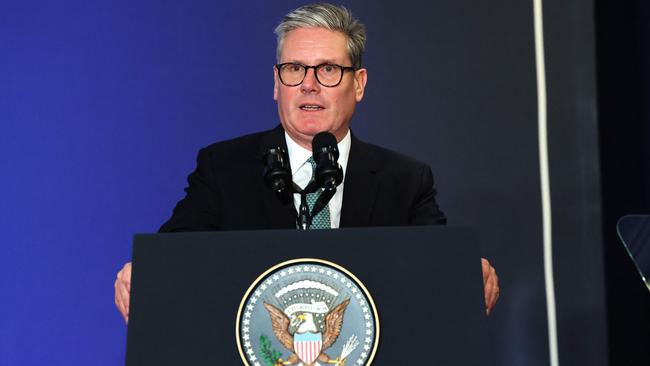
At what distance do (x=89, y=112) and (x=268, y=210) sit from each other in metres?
1.21

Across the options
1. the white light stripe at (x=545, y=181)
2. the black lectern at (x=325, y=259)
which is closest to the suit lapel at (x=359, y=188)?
the black lectern at (x=325, y=259)

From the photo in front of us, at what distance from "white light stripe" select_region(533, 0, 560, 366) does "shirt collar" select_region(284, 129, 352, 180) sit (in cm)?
122

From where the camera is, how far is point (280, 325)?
1401 millimetres

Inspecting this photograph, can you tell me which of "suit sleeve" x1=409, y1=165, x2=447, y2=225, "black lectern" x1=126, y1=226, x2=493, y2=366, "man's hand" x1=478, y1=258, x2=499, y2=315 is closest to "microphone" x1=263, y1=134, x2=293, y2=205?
"black lectern" x1=126, y1=226, x2=493, y2=366

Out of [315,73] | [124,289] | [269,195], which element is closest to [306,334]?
[124,289]

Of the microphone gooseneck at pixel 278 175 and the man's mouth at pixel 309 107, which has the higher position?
the man's mouth at pixel 309 107

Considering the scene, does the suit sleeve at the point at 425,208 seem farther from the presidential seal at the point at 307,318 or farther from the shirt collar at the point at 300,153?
the presidential seal at the point at 307,318

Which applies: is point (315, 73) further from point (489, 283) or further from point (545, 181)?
point (545, 181)

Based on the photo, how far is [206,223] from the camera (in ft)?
7.30

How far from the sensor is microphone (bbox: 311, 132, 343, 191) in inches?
62.5

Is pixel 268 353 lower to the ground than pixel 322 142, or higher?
lower

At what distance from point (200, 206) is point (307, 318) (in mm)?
870

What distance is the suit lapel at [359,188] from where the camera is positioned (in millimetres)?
2215

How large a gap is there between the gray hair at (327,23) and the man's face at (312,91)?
0.05ft
